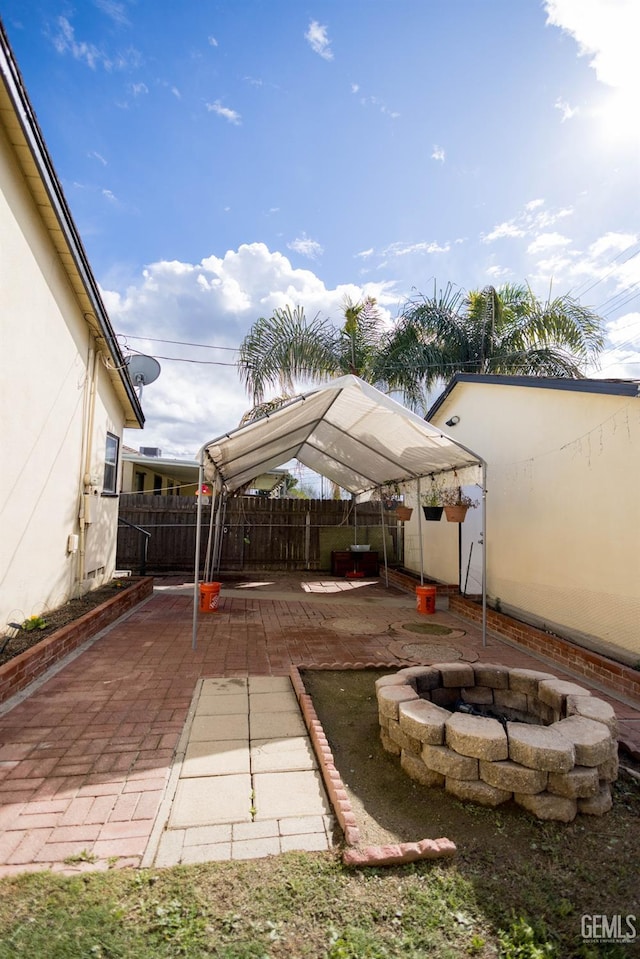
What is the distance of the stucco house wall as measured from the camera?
4.34m

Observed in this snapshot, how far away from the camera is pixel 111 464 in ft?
27.0

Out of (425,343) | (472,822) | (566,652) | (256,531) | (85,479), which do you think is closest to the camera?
(472,822)

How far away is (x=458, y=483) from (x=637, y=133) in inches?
223

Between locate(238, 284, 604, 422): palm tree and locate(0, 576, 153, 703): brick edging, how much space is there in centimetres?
532

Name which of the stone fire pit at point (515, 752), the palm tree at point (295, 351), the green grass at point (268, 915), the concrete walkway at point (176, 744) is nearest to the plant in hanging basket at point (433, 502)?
the concrete walkway at point (176, 744)

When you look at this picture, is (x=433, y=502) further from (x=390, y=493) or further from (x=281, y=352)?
(x=281, y=352)

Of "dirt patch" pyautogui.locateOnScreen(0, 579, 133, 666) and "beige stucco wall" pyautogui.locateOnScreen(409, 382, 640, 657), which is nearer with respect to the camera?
"dirt patch" pyautogui.locateOnScreen(0, 579, 133, 666)

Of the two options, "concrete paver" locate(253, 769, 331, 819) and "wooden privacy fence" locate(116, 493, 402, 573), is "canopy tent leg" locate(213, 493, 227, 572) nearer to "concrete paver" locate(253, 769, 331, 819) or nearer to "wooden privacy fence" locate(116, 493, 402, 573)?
"wooden privacy fence" locate(116, 493, 402, 573)

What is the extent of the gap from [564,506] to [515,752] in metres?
3.79

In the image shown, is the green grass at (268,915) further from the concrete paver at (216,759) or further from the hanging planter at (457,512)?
the hanging planter at (457,512)

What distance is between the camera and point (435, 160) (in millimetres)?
8242

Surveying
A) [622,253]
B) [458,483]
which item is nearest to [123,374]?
[458,483]

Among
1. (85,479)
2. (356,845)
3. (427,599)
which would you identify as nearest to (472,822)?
(356,845)

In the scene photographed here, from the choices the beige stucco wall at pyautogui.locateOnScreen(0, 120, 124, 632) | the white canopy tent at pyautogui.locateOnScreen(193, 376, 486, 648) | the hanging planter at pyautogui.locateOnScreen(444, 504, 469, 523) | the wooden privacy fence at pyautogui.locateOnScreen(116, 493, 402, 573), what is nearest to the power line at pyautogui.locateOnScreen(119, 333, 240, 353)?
the wooden privacy fence at pyautogui.locateOnScreen(116, 493, 402, 573)
